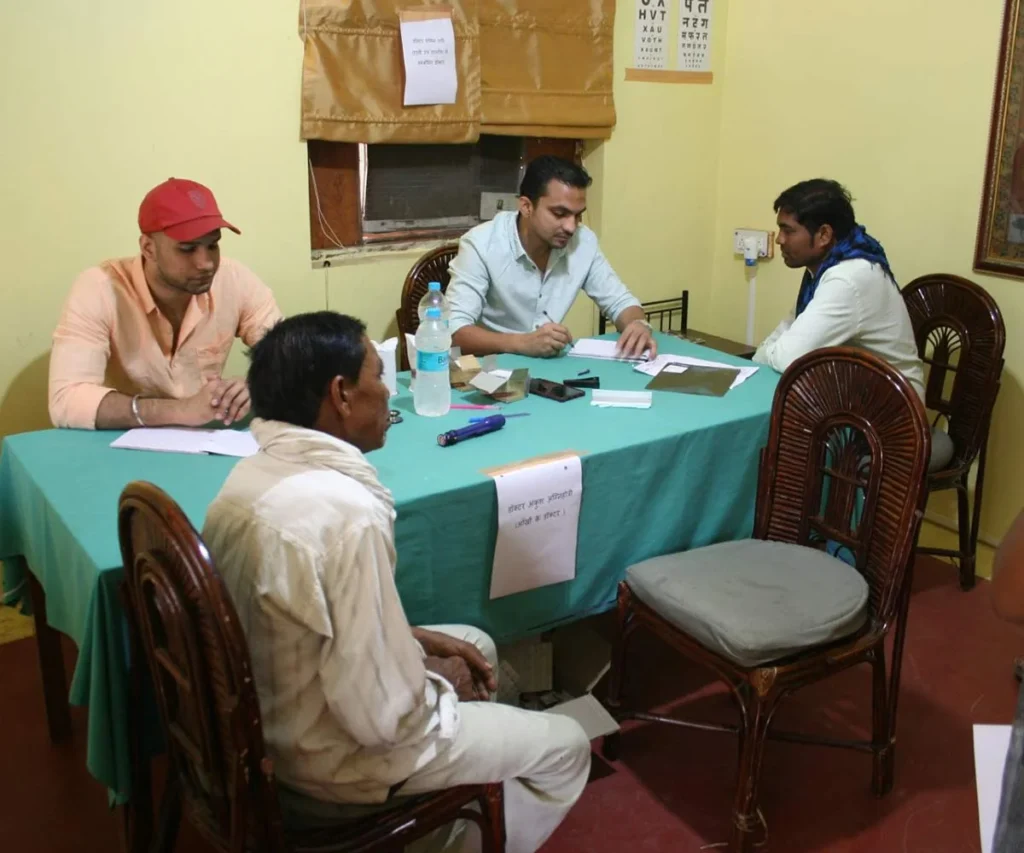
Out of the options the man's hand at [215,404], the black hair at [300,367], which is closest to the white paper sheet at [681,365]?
the man's hand at [215,404]

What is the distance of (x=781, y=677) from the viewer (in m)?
1.71

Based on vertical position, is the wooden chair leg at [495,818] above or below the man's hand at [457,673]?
below

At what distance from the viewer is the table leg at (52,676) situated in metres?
2.07

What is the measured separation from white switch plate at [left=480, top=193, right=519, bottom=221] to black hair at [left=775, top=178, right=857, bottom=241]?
117 cm

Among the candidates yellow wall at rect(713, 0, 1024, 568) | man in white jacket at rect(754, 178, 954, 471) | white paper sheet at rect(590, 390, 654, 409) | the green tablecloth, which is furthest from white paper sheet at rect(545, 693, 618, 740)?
yellow wall at rect(713, 0, 1024, 568)

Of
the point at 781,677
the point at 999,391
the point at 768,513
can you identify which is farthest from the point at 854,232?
the point at 781,677

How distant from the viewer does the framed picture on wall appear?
275 cm

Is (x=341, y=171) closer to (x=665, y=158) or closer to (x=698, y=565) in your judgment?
(x=665, y=158)

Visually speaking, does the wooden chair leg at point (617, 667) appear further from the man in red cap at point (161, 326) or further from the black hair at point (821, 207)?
the black hair at point (821, 207)

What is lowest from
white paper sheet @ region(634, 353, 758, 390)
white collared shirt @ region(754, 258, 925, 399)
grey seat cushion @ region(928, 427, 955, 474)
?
grey seat cushion @ region(928, 427, 955, 474)

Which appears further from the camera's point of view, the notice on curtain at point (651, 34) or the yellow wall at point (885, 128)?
the notice on curtain at point (651, 34)

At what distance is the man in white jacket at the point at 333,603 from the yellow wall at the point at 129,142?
60.8 inches

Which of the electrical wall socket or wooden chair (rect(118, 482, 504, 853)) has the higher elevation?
the electrical wall socket

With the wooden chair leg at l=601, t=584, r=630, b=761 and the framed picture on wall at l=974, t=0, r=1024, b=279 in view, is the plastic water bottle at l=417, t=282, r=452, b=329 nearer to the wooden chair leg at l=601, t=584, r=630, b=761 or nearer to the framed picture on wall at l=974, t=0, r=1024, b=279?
the wooden chair leg at l=601, t=584, r=630, b=761
